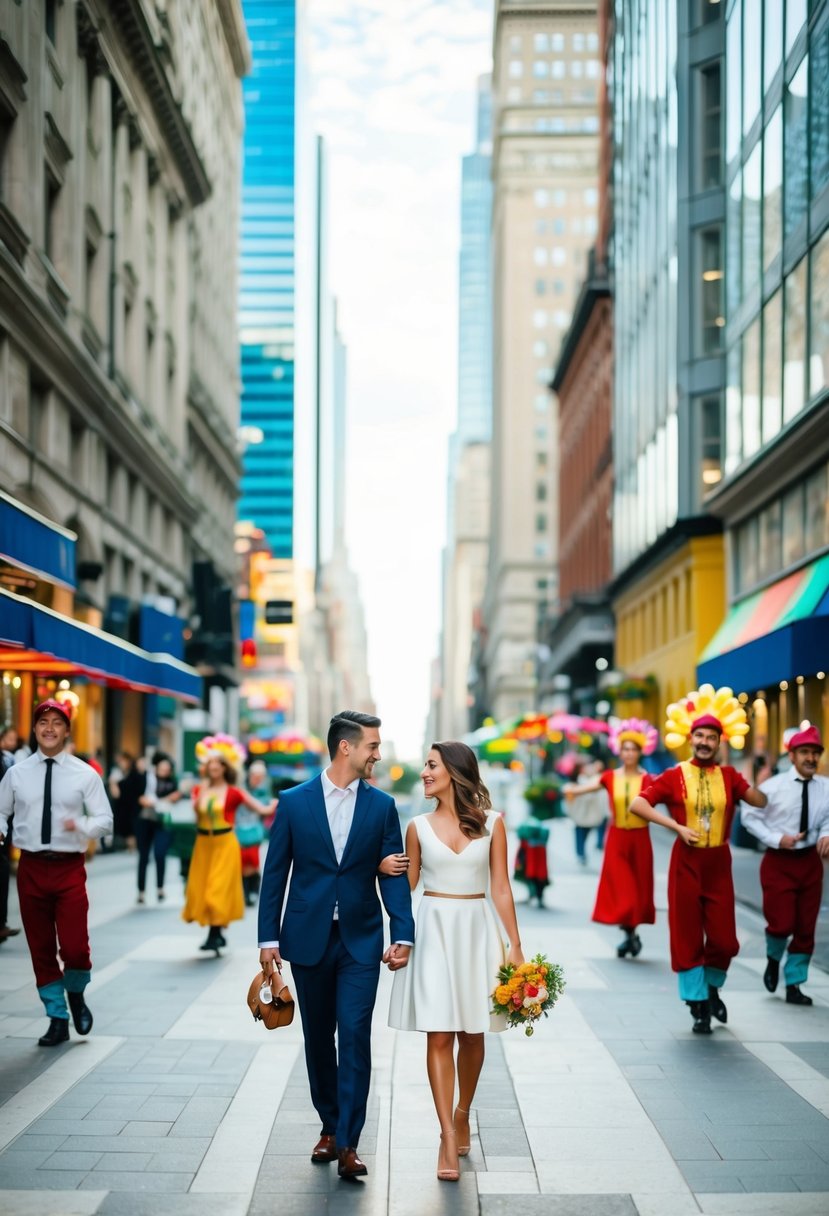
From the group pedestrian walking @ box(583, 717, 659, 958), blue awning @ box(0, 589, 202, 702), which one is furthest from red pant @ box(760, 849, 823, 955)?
blue awning @ box(0, 589, 202, 702)

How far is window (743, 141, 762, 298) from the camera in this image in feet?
94.0

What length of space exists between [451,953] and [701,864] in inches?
156

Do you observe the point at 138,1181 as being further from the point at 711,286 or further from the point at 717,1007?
the point at 711,286

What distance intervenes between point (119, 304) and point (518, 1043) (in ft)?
99.7

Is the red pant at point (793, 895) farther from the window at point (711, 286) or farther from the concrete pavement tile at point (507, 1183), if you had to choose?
the window at point (711, 286)

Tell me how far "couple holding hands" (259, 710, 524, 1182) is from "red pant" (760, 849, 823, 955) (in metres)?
5.02

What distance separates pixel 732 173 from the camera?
3158 cm

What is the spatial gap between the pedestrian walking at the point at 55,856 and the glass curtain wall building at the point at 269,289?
16846 cm

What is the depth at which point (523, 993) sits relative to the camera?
21.1ft

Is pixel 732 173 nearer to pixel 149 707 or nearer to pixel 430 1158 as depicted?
pixel 149 707

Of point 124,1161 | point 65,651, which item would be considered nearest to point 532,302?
point 65,651

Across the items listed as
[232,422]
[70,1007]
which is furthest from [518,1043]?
[232,422]

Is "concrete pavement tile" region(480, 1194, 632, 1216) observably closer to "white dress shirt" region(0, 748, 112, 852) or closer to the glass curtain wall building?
"white dress shirt" region(0, 748, 112, 852)

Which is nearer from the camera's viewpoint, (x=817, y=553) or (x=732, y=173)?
(x=817, y=553)
